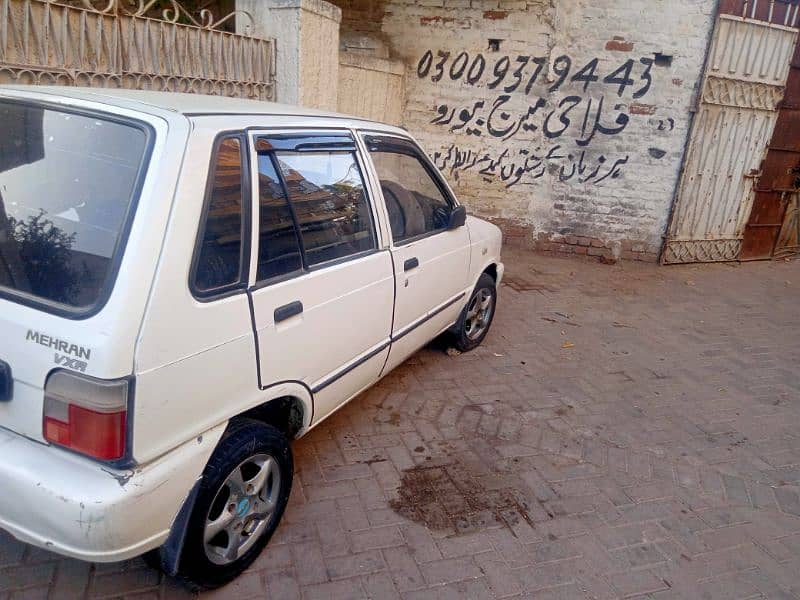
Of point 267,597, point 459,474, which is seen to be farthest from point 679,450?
point 267,597

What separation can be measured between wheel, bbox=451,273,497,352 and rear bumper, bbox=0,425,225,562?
2.93 m

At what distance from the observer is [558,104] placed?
752 centimetres

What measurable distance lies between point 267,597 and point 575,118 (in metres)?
6.94

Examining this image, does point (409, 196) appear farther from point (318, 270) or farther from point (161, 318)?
point (161, 318)

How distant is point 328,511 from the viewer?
2.83m

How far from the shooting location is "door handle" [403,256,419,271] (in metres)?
3.30

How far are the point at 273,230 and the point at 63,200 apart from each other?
754 millimetres

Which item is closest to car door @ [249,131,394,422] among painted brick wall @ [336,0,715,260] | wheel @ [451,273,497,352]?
wheel @ [451,273,497,352]

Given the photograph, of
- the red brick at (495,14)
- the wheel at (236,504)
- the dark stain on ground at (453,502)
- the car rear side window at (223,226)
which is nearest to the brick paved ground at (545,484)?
the dark stain on ground at (453,502)

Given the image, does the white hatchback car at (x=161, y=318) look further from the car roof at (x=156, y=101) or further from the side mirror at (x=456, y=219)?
the side mirror at (x=456, y=219)

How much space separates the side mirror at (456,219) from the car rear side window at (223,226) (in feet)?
6.32

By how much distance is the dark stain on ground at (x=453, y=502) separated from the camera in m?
2.86

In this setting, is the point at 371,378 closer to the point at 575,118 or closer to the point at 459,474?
the point at 459,474

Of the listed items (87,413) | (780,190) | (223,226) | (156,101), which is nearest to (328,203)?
(223,226)
